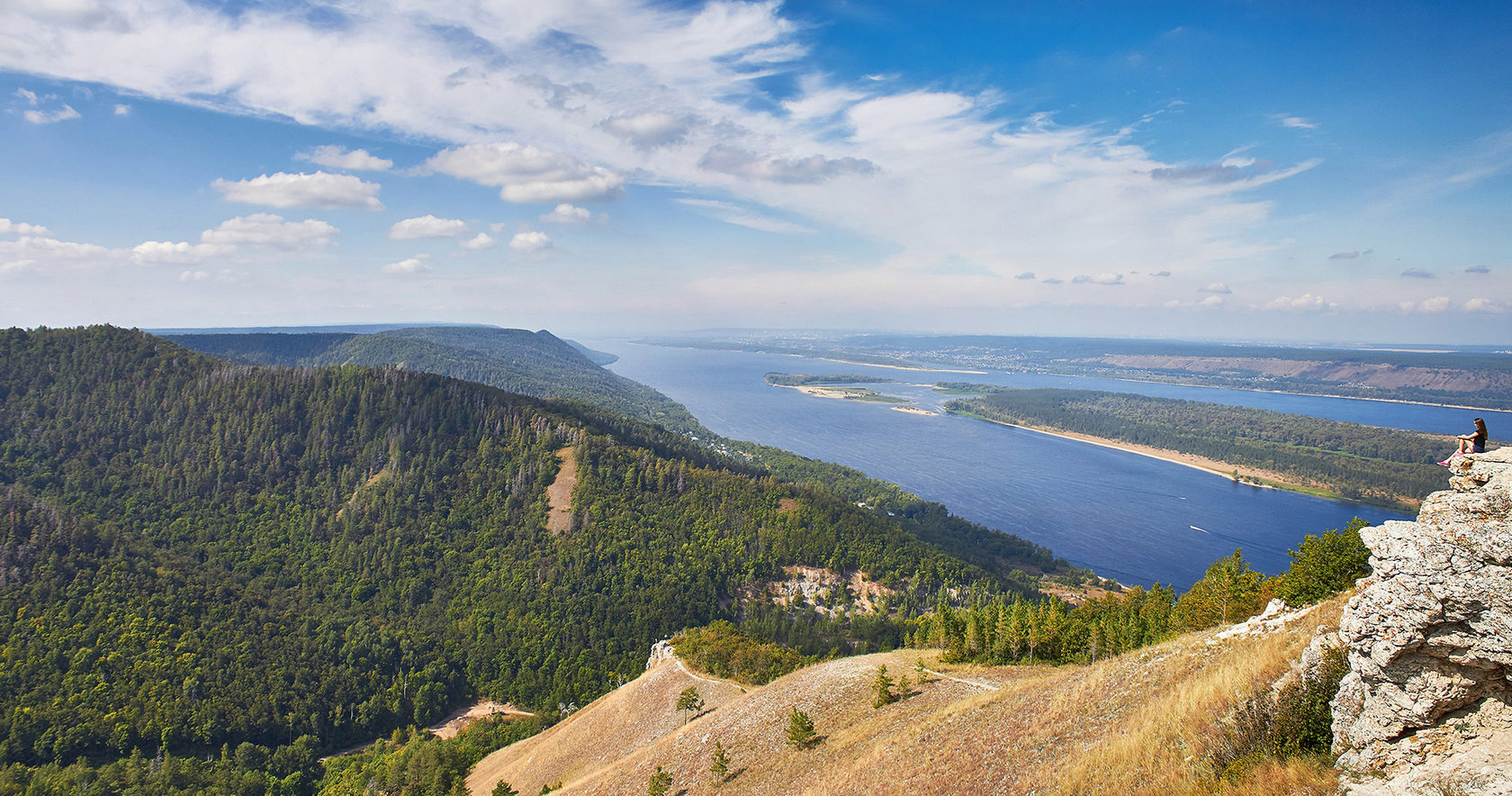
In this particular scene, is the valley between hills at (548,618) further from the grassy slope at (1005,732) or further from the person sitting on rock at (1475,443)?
the person sitting on rock at (1475,443)

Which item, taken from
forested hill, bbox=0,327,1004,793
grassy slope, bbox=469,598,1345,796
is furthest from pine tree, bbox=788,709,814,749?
forested hill, bbox=0,327,1004,793

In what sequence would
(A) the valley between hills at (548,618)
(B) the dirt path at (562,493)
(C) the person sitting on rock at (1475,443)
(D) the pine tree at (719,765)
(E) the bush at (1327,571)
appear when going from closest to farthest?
(C) the person sitting on rock at (1475,443)
(A) the valley between hills at (548,618)
(E) the bush at (1327,571)
(D) the pine tree at (719,765)
(B) the dirt path at (562,493)

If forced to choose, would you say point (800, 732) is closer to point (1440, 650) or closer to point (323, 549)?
point (1440, 650)

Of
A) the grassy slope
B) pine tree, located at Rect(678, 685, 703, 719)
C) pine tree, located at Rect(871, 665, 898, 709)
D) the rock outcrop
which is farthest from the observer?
pine tree, located at Rect(678, 685, 703, 719)

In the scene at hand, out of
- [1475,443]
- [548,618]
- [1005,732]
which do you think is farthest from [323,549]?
[1475,443]

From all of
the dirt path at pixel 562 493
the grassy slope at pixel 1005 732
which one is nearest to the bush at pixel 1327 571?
the grassy slope at pixel 1005 732

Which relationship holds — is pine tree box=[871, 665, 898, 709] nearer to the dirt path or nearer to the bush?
the bush
